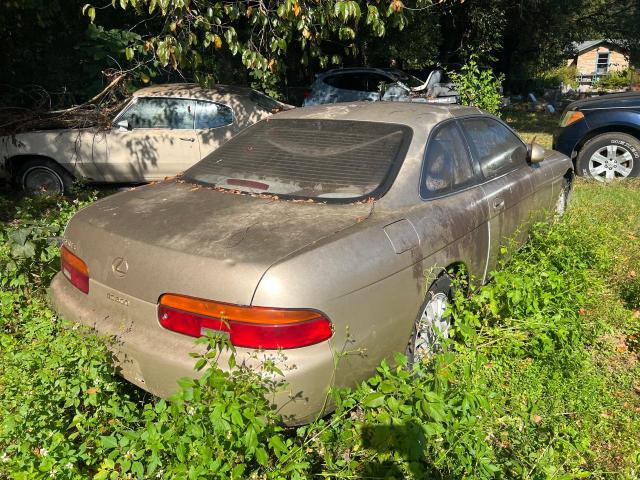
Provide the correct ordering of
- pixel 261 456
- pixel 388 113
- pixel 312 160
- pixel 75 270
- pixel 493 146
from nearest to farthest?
pixel 261 456 < pixel 75 270 < pixel 312 160 < pixel 388 113 < pixel 493 146

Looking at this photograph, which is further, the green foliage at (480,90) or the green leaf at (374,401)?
the green foliage at (480,90)

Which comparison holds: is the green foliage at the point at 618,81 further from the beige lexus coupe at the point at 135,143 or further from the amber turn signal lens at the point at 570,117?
the beige lexus coupe at the point at 135,143

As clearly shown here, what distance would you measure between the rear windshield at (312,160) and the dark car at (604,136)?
17.7 feet

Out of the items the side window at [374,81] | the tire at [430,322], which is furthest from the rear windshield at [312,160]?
the side window at [374,81]

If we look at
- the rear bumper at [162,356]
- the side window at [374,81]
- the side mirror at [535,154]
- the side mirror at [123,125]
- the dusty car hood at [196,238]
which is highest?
the side window at [374,81]

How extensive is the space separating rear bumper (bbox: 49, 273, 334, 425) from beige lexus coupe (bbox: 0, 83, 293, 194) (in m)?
4.55

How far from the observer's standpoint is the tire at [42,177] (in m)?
6.95

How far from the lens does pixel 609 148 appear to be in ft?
24.6

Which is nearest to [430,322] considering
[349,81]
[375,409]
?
[375,409]

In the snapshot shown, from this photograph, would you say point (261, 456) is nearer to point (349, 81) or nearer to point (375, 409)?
point (375, 409)

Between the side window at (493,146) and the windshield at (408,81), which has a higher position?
the windshield at (408,81)

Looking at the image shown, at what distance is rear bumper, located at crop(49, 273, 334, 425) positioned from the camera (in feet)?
7.21

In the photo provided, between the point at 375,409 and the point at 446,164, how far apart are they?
1705mm

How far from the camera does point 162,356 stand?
7.63 feet
